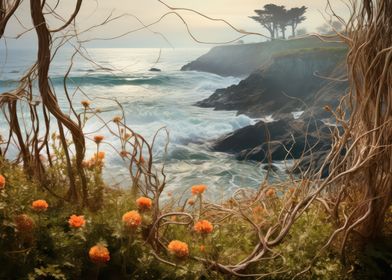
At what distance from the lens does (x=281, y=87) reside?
61.6 ft

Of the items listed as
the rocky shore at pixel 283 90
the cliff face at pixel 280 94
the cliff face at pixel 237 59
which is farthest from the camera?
the cliff face at pixel 237 59

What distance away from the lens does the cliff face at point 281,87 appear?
54.4ft

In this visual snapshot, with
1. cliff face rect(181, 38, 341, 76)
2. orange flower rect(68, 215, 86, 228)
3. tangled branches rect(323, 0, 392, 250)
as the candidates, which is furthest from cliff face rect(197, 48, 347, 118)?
orange flower rect(68, 215, 86, 228)

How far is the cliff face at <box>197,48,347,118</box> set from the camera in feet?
54.4

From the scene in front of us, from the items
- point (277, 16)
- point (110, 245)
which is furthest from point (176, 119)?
point (110, 245)

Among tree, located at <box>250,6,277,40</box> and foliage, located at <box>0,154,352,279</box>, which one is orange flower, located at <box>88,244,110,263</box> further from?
tree, located at <box>250,6,277,40</box>

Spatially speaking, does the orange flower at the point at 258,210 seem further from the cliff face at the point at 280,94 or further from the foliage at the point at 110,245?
the cliff face at the point at 280,94

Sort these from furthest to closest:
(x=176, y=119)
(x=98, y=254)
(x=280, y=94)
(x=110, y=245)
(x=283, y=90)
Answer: (x=283, y=90)
(x=280, y=94)
(x=176, y=119)
(x=110, y=245)
(x=98, y=254)

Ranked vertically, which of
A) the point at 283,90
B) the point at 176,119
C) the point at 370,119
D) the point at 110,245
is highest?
the point at 370,119

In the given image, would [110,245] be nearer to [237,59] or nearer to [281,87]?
[281,87]

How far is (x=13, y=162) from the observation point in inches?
59.1

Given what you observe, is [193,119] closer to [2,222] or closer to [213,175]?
[213,175]

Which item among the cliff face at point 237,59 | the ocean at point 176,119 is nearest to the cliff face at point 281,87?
the ocean at point 176,119

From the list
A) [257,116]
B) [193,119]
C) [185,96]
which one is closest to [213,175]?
[193,119]
